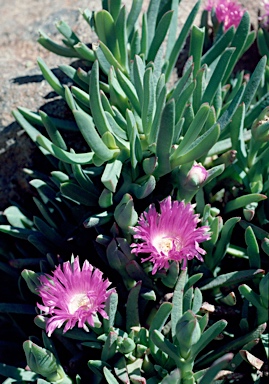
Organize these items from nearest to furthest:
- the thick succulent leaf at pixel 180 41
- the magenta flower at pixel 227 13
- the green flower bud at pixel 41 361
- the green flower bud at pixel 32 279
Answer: the green flower bud at pixel 41 361
the green flower bud at pixel 32 279
the thick succulent leaf at pixel 180 41
the magenta flower at pixel 227 13

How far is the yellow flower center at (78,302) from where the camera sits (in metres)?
1.11

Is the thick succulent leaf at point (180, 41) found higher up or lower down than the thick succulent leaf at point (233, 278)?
higher up

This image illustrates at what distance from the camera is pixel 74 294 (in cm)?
114

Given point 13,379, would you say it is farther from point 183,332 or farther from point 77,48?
point 77,48

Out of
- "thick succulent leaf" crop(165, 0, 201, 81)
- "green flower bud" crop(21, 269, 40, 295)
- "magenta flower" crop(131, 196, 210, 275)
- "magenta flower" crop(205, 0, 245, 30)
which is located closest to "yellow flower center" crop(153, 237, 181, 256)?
"magenta flower" crop(131, 196, 210, 275)

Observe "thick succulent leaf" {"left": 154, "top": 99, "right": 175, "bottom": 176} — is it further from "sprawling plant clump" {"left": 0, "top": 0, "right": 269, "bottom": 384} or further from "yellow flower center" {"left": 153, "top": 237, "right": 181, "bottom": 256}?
"yellow flower center" {"left": 153, "top": 237, "right": 181, "bottom": 256}

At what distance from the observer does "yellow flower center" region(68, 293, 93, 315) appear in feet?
3.65

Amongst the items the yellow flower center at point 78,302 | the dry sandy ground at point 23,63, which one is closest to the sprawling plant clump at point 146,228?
the yellow flower center at point 78,302

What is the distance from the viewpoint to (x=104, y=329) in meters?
1.20

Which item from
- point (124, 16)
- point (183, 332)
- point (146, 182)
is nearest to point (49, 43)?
point (124, 16)

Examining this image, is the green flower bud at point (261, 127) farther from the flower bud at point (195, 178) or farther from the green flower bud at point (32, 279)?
the green flower bud at point (32, 279)

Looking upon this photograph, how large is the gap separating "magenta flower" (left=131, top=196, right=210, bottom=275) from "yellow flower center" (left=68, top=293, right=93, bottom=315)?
14 cm

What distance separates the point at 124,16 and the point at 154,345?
822 mm

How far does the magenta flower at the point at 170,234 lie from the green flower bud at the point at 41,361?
274mm
